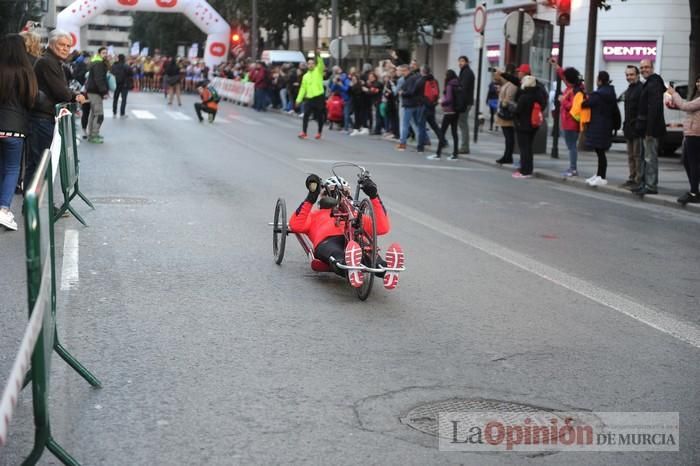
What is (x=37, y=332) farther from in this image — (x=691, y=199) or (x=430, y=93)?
(x=430, y=93)

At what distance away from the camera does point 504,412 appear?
5434mm

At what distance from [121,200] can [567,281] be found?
5.96 meters

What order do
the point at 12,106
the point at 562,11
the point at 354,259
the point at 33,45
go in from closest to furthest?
the point at 354,259 < the point at 12,106 < the point at 33,45 < the point at 562,11

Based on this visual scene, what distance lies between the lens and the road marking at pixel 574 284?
755 centimetres

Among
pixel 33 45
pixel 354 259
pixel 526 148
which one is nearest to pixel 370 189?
pixel 354 259

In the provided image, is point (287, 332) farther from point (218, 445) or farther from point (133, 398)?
point (218, 445)

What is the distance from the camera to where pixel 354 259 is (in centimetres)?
776

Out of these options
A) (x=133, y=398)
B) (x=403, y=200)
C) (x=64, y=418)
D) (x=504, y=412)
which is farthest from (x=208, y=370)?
(x=403, y=200)

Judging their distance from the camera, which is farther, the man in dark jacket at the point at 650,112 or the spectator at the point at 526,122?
the spectator at the point at 526,122

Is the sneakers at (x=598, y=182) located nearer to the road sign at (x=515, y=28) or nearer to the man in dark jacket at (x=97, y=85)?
the road sign at (x=515, y=28)

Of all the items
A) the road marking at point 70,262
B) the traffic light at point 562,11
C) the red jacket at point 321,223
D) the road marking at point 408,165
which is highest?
the traffic light at point 562,11

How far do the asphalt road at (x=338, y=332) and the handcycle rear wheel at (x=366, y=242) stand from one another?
137mm

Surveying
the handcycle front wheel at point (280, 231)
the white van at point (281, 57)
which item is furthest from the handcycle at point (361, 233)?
the white van at point (281, 57)

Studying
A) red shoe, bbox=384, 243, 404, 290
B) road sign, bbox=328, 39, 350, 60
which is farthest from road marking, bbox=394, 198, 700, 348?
road sign, bbox=328, 39, 350, 60
